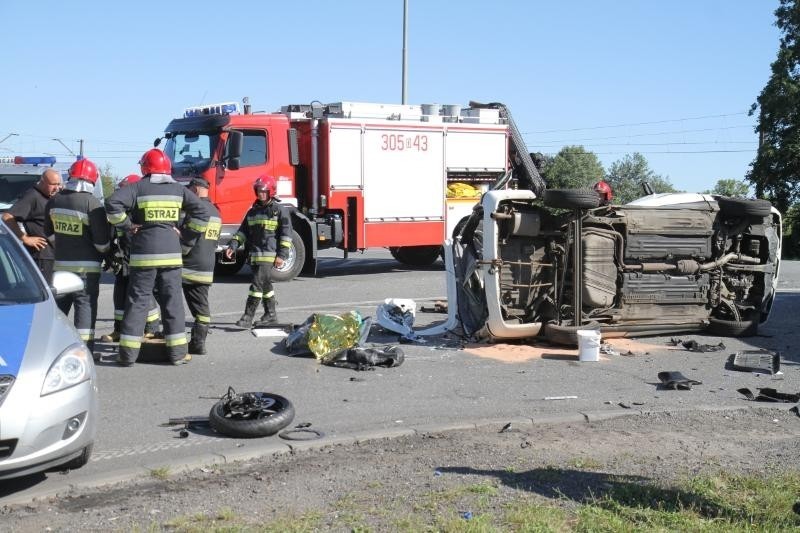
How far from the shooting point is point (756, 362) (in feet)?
29.6

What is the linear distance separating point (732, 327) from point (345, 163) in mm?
8454

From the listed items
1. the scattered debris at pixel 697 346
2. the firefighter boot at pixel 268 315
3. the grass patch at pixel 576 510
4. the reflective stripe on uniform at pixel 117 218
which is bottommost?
the scattered debris at pixel 697 346

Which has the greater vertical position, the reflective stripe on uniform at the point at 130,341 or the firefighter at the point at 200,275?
the firefighter at the point at 200,275

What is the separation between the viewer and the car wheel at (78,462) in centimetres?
537

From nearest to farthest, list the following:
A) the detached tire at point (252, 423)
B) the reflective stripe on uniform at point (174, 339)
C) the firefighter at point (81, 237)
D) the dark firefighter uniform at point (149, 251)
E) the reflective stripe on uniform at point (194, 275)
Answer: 1. the detached tire at point (252, 423)
2. the dark firefighter uniform at point (149, 251)
3. the firefighter at point (81, 237)
4. the reflective stripe on uniform at point (174, 339)
5. the reflective stripe on uniform at point (194, 275)

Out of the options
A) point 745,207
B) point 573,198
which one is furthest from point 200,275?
point 745,207

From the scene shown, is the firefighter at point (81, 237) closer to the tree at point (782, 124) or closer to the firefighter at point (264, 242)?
the firefighter at point (264, 242)

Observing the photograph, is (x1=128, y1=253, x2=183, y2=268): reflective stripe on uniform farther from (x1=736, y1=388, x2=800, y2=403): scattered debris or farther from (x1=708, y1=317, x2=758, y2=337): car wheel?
(x1=708, y1=317, x2=758, y2=337): car wheel

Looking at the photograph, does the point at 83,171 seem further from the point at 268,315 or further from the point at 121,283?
the point at 268,315

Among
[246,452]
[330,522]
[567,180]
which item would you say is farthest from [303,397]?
[567,180]

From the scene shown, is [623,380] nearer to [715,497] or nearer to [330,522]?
[715,497]

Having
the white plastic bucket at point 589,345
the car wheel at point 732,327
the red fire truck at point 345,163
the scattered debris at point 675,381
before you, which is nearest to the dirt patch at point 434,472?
the scattered debris at point 675,381

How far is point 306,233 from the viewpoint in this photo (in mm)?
16641

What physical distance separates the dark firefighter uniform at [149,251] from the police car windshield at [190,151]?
7639 mm
